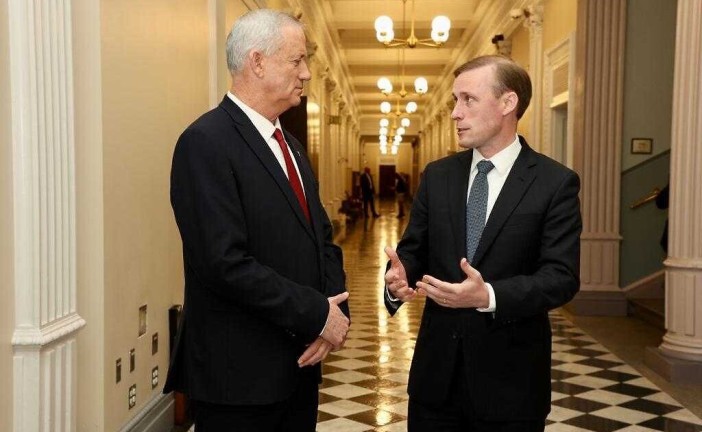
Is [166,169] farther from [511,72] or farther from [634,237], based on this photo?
[634,237]

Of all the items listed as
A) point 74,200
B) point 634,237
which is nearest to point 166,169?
point 74,200

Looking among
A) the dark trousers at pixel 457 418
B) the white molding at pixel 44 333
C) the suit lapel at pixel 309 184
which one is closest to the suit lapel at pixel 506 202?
the dark trousers at pixel 457 418

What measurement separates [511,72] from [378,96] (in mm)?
26896

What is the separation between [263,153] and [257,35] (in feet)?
1.11

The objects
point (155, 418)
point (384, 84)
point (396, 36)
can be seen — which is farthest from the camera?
point (396, 36)

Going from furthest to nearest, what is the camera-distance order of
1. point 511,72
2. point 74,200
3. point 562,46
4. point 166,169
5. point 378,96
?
1. point 378,96
2. point 562,46
3. point 166,169
4. point 74,200
5. point 511,72

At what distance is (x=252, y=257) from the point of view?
1922 millimetres

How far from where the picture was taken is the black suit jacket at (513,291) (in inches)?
80.2

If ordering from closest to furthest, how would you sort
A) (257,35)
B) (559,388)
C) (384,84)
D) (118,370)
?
(257,35) < (118,370) < (559,388) < (384,84)

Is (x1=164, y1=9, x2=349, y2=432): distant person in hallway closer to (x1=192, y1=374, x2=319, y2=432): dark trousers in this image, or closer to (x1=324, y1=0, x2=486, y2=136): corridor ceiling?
(x1=192, y1=374, x2=319, y2=432): dark trousers

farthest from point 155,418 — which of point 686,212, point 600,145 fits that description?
point 600,145

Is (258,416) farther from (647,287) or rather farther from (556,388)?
(647,287)

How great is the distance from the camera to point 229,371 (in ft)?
6.50

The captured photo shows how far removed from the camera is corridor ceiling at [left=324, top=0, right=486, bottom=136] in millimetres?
13938
